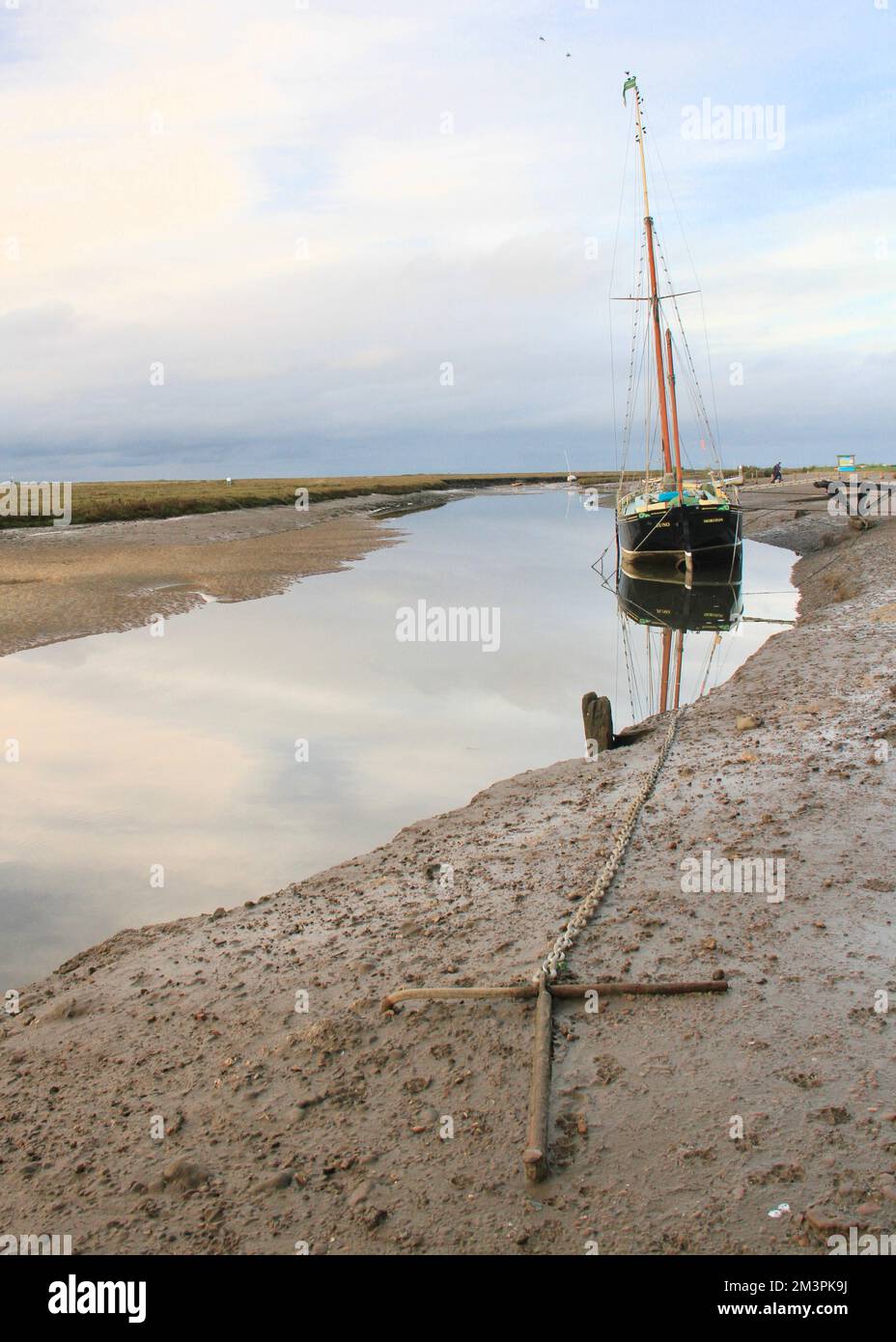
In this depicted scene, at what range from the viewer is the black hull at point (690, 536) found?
2781 cm

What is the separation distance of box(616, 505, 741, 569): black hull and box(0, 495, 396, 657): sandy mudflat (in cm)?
1098

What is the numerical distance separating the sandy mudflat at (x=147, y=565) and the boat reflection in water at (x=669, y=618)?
10.7 metres

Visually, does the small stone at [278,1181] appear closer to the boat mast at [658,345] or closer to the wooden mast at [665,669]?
the wooden mast at [665,669]

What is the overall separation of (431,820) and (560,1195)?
5.79 metres

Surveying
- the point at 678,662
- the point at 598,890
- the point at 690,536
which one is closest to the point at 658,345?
the point at 690,536

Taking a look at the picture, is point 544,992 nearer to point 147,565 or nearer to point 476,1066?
point 476,1066

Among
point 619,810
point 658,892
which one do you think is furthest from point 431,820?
point 658,892

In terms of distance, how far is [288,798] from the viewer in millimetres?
10945

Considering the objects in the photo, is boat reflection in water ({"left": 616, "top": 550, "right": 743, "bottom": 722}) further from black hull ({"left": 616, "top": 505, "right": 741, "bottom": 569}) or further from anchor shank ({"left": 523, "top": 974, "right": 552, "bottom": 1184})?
anchor shank ({"left": 523, "top": 974, "right": 552, "bottom": 1184})

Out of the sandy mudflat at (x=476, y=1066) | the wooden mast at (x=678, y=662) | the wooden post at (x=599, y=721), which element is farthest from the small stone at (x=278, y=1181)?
the wooden mast at (x=678, y=662)

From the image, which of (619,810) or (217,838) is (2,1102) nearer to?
(217,838)

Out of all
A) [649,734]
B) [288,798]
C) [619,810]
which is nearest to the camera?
[619,810]

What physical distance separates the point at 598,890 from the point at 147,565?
30.6 metres

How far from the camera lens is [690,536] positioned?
92.3ft
